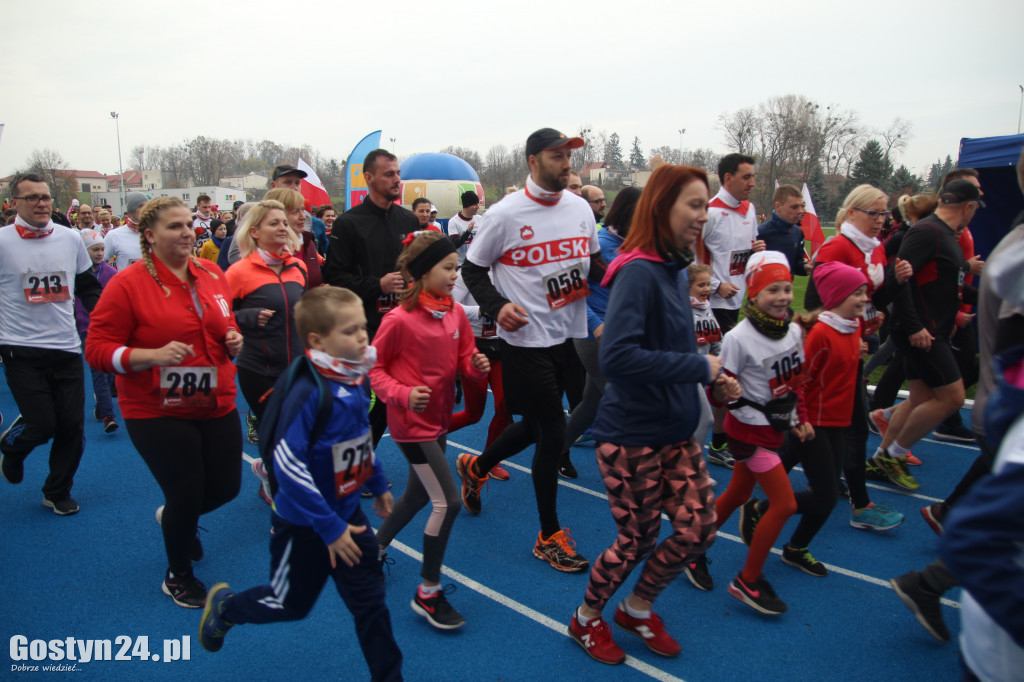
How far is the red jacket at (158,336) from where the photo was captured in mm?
3293

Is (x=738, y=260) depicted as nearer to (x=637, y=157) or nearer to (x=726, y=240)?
(x=726, y=240)

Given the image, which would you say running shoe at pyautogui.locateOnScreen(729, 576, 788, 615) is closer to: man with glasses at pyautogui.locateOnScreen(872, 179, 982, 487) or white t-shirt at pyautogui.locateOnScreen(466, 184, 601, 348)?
white t-shirt at pyautogui.locateOnScreen(466, 184, 601, 348)

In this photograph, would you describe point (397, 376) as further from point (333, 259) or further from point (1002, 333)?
point (1002, 333)

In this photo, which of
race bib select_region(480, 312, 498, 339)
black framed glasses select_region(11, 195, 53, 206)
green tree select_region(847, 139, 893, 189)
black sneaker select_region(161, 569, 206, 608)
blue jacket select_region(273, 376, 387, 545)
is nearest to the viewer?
blue jacket select_region(273, 376, 387, 545)

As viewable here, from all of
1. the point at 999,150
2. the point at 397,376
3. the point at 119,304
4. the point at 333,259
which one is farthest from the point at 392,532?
Answer: the point at 999,150

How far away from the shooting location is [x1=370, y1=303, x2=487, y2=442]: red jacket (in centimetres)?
340

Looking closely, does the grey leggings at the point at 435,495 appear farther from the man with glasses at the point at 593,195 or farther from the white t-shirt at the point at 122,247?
the white t-shirt at the point at 122,247

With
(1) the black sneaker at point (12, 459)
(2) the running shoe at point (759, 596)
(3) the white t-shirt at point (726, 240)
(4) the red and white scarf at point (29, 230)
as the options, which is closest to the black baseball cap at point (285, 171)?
(4) the red and white scarf at point (29, 230)

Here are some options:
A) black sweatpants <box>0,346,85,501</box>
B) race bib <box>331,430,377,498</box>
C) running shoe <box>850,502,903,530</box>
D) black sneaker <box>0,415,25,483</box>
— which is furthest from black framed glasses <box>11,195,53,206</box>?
running shoe <box>850,502,903,530</box>

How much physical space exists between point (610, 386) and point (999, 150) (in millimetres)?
9060

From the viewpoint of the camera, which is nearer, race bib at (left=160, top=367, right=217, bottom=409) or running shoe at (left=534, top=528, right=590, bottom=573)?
race bib at (left=160, top=367, right=217, bottom=409)

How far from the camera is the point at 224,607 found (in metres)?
2.76

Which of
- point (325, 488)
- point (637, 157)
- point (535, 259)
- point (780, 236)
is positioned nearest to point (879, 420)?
point (780, 236)

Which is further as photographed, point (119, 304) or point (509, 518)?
point (509, 518)
